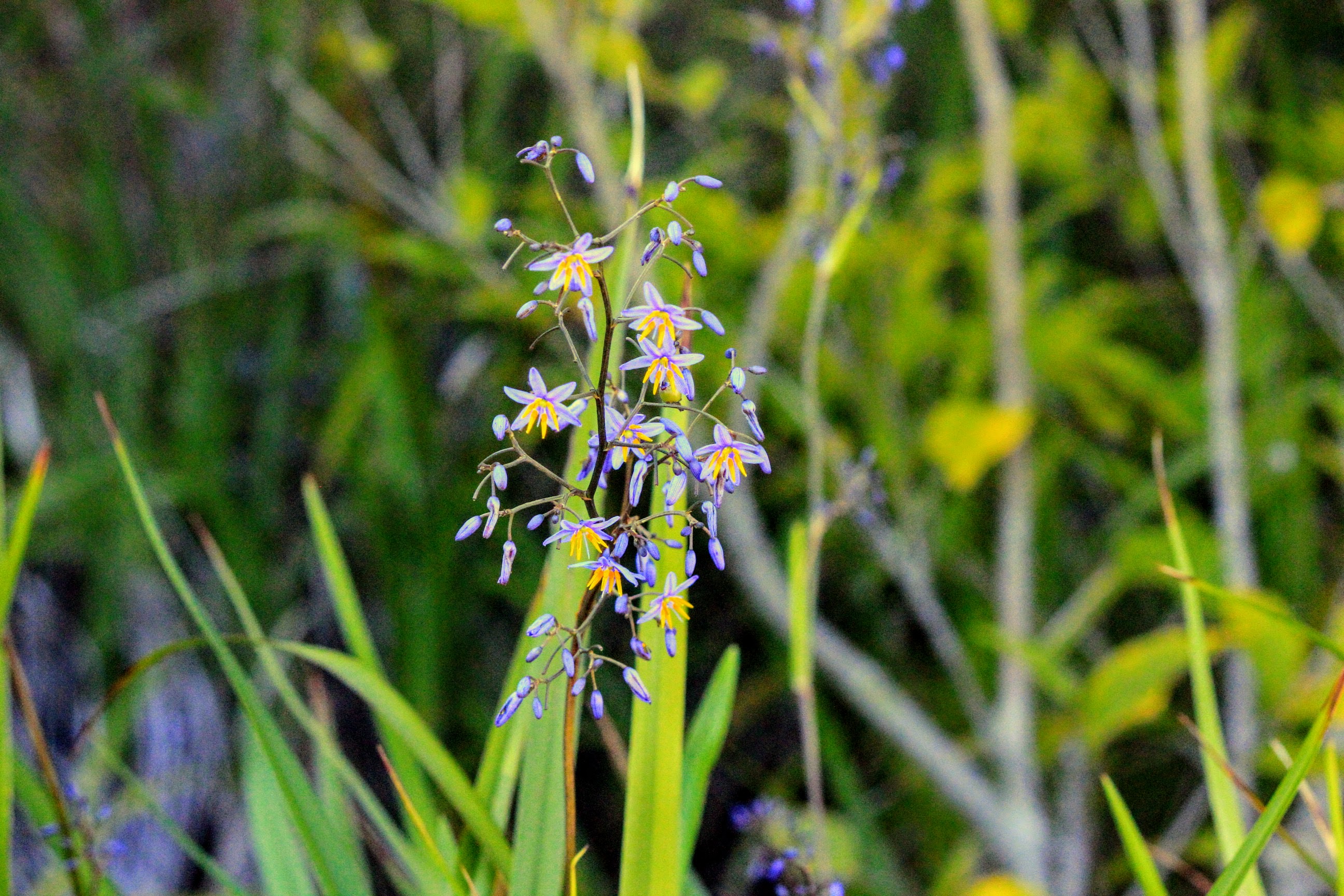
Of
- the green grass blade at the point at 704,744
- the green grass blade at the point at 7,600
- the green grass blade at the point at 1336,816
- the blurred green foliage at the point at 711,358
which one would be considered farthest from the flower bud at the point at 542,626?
the blurred green foliage at the point at 711,358

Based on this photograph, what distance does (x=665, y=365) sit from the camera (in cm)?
49

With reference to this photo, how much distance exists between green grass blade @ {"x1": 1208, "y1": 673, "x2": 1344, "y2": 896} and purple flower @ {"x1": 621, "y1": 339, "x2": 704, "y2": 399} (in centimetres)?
Result: 36

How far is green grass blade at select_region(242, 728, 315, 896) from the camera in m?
0.78

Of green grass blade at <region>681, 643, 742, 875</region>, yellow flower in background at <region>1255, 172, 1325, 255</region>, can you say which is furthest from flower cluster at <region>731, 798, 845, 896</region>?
yellow flower in background at <region>1255, 172, 1325, 255</region>

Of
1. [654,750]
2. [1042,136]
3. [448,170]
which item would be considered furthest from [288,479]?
[654,750]

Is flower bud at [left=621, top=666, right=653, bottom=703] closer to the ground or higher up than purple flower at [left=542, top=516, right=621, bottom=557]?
closer to the ground

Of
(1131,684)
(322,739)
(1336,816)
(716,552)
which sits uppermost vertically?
(716,552)

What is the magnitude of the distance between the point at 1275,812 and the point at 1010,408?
33.6 inches

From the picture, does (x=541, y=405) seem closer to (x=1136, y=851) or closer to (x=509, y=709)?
(x=509, y=709)

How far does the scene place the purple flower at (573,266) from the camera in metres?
0.47

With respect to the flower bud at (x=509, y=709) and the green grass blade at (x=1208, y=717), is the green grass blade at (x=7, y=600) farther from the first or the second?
the green grass blade at (x=1208, y=717)

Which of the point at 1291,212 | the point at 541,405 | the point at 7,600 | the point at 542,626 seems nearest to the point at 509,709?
the point at 542,626

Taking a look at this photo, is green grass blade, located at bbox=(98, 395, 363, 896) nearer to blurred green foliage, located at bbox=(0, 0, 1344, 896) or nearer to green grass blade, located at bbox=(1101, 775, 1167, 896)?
green grass blade, located at bbox=(1101, 775, 1167, 896)

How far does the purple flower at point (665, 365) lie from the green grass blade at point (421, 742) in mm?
269
